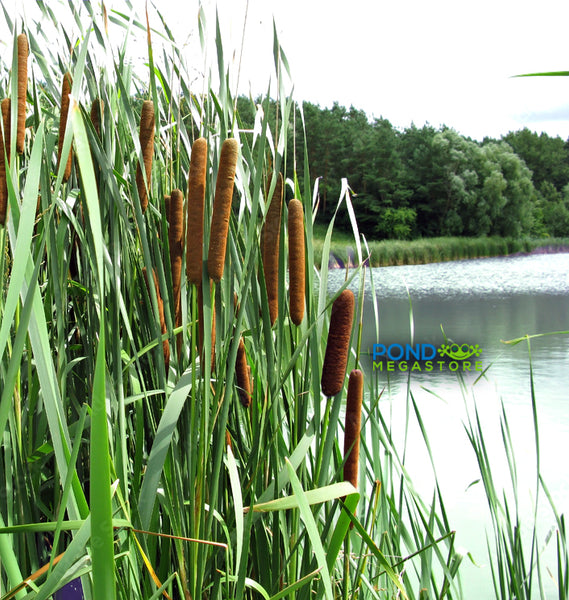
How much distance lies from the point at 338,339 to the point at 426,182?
31201 millimetres

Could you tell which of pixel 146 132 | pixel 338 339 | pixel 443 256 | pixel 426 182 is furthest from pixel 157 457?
pixel 426 182

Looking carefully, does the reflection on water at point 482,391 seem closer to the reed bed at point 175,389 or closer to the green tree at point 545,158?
the reed bed at point 175,389

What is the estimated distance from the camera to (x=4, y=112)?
0.51 metres

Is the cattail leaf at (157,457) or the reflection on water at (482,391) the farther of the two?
the reflection on water at (482,391)

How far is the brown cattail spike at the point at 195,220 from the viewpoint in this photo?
400 millimetres

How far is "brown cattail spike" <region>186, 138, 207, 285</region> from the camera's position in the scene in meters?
0.40

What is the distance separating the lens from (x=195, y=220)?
0.40 meters

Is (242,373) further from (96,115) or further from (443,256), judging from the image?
(443,256)

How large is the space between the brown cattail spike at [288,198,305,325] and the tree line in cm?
2475

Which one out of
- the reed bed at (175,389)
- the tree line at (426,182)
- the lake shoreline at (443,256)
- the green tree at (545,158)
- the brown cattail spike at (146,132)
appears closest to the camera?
the reed bed at (175,389)

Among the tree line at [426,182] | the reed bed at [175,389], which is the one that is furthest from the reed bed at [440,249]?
the reed bed at [175,389]

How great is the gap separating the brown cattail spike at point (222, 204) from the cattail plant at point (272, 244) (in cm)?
7

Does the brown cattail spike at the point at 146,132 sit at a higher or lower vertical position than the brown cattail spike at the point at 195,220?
higher

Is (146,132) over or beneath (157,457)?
over
